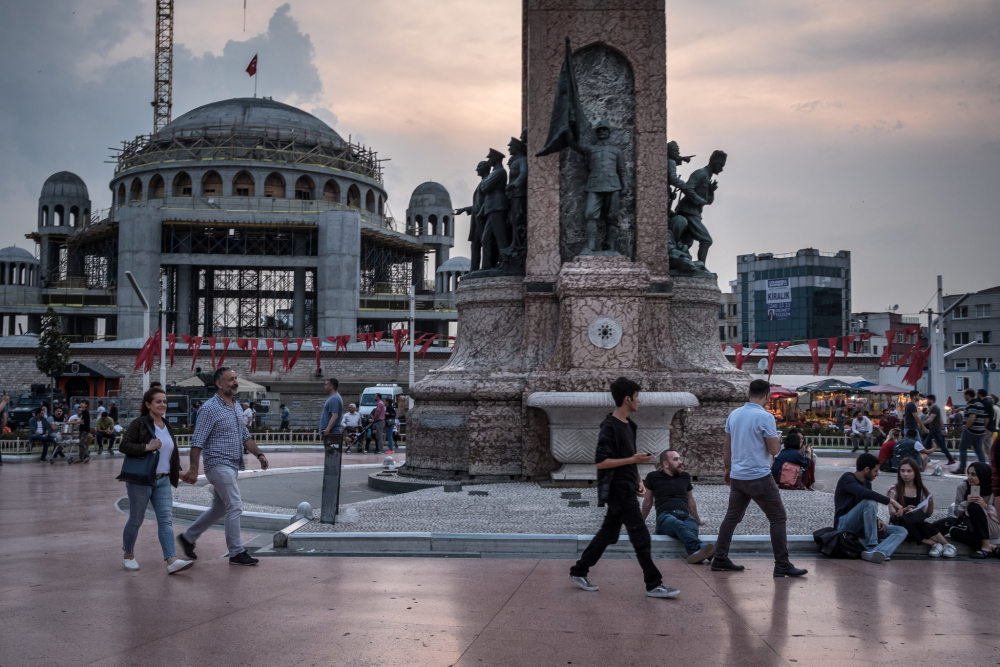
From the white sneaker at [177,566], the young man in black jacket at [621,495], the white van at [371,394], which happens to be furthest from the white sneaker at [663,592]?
the white van at [371,394]

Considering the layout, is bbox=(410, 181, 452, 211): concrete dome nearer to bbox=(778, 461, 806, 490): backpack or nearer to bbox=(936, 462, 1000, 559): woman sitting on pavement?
bbox=(778, 461, 806, 490): backpack

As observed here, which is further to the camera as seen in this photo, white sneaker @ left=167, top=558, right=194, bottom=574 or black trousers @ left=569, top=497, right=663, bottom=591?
white sneaker @ left=167, top=558, right=194, bottom=574

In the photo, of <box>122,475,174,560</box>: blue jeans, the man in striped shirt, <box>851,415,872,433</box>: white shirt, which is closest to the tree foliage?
<box>851,415,872,433</box>: white shirt

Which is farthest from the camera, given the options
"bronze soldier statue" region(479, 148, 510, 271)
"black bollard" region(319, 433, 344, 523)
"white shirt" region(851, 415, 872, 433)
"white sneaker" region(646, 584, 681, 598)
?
"white shirt" region(851, 415, 872, 433)

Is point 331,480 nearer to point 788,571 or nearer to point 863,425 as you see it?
point 788,571

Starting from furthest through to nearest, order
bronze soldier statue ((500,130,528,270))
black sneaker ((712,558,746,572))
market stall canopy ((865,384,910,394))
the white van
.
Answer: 1. the white van
2. market stall canopy ((865,384,910,394))
3. bronze soldier statue ((500,130,528,270))
4. black sneaker ((712,558,746,572))

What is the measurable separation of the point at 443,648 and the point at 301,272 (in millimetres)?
65654

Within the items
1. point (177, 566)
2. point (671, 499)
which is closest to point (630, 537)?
point (671, 499)

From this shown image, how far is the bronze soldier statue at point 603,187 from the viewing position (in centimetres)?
1341

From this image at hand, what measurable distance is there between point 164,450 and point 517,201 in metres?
7.27

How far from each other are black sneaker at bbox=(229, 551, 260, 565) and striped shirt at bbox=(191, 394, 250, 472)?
702 millimetres

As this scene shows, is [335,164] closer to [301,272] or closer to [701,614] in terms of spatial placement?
[301,272]

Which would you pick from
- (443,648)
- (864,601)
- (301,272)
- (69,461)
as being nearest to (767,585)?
(864,601)

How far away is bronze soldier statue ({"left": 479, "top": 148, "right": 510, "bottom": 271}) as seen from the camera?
14.4 metres
